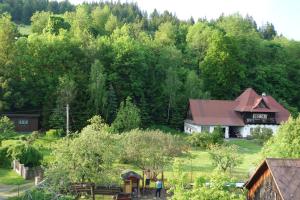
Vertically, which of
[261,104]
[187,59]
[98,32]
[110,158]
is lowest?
[110,158]

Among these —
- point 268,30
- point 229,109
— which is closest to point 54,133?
point 229,109

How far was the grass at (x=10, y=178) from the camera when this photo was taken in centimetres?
3114

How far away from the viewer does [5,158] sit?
119 ft

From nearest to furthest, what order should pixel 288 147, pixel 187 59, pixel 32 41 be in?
pixel 288 147
pixel 32 41
pixel 187 59

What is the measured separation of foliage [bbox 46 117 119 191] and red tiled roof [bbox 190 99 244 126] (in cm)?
3026

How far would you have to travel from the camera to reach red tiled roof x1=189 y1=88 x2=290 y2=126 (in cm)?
5762

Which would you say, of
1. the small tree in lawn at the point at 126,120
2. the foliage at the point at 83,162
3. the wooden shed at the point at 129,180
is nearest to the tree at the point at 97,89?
the small tree in lawn at the point at 126,120

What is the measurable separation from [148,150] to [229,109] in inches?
1221

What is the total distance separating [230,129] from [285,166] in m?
43.6

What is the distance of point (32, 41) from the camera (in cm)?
5881

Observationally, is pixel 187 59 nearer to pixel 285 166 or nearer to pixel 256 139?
pixel 256 139

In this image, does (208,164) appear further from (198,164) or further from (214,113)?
(214,113)

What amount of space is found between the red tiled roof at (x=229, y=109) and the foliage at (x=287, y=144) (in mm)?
28636

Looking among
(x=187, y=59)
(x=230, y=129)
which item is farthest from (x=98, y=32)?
(x=230, y=129)
